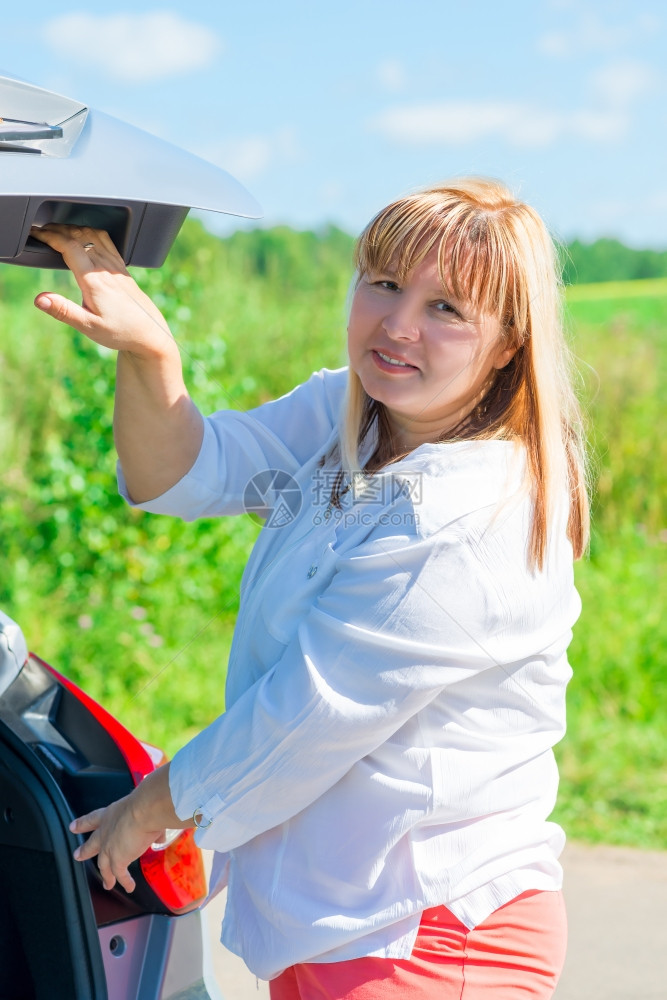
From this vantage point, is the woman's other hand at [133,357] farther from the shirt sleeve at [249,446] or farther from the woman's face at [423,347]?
the woman's face at [423,347]

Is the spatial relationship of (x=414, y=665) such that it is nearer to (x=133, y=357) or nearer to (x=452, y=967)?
(x=452, y=967)

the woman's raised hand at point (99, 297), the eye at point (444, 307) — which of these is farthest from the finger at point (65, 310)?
the eye at point (444, 307)

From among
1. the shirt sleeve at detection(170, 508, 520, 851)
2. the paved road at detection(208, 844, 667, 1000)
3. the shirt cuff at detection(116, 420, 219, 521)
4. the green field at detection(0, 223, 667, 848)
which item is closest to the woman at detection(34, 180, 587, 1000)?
the shirt sleeve at detection(170, 508, 520, 851)

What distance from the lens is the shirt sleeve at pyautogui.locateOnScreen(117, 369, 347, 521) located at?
1.62 metres

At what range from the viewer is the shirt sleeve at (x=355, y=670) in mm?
1203

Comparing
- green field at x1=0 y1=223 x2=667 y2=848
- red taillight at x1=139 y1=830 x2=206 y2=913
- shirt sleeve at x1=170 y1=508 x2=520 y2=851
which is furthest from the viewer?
green field at x1=0 y1=223 x2=667 y2=848

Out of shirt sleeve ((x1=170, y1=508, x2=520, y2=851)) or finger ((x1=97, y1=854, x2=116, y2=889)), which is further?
finger ((x1=97, y1=854, x2=116, y2=889))

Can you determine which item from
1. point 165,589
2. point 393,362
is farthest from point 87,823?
point 165,589

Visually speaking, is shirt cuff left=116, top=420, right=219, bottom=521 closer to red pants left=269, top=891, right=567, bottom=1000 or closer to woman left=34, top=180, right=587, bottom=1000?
woman left=34, top=180, right=587, bottom=1000

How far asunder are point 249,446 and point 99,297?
1.36 ft

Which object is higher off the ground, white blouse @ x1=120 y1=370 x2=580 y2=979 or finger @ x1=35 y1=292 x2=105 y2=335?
finger @ x1=35 y1=292 x2=105 y2=335

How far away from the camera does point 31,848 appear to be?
1.39 meters

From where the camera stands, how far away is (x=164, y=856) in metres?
1.46

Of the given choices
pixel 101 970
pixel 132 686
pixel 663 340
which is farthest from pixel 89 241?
pixel 663 340
